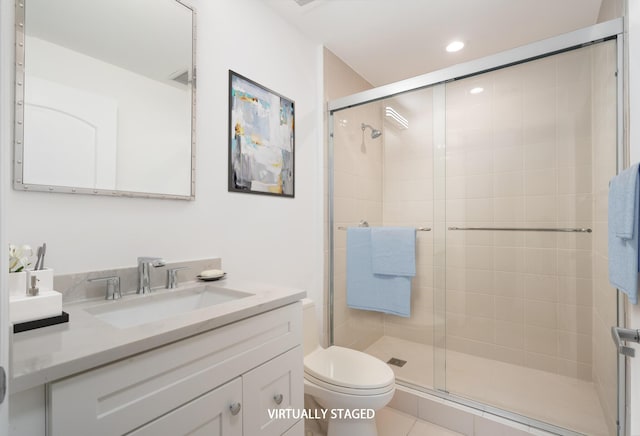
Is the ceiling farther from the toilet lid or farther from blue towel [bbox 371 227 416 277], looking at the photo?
the toilet lid

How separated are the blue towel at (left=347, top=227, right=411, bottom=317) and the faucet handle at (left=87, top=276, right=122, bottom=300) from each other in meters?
1.45

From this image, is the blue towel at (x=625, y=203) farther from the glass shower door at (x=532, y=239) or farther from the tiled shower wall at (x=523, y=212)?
the tiled shower wall at (x=523, y=212)

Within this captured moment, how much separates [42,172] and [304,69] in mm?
1588

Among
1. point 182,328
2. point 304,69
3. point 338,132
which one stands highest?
point 304,69

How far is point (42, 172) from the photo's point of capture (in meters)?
0.94

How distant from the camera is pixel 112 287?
1.05 metres

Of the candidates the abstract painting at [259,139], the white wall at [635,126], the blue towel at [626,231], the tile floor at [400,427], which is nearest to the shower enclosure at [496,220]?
the tile floor at [400,427]

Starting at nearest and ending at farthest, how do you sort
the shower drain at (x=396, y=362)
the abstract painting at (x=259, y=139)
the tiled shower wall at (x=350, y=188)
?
the abstract painting at (x=259, y=139)
the shower drain at (x=396, y=362)
the tiled shower wall at (x=350, y=188)

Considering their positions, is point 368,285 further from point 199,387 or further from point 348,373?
point 199,387

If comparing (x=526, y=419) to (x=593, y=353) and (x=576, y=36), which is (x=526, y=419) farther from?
(x=576, y=36)

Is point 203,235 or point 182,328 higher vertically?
point 203,235

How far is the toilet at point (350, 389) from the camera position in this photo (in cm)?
131

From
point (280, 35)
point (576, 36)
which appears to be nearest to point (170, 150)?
point (280, 35)

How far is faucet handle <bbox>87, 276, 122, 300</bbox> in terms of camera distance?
3.42 feet
